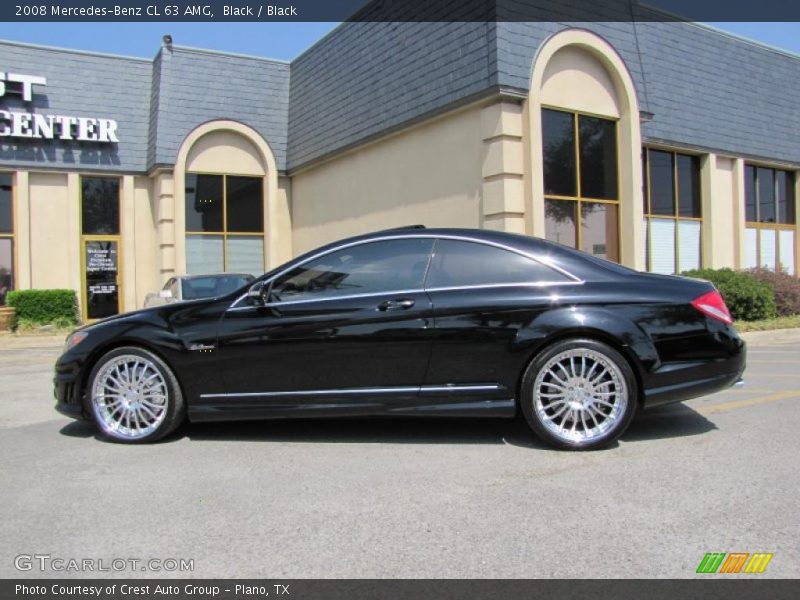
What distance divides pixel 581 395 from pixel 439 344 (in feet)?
3.38

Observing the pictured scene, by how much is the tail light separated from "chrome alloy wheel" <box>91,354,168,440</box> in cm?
391

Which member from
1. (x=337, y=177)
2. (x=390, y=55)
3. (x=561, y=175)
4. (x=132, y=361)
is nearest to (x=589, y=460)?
(x=132, y=361)

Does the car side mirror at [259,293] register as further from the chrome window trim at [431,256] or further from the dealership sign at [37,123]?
the dealership sign at [37,123]

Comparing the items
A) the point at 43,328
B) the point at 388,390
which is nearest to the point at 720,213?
the point at 388,390

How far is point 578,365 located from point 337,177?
12742 mm

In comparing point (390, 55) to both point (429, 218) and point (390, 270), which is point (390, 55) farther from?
point (390, 270)

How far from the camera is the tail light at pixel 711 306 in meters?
4.63

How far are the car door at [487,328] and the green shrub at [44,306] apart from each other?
1378 centimetres

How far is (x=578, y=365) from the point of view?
14.9 ft

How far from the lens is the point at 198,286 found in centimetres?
1220

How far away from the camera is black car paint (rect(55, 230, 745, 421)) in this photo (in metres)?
4.57

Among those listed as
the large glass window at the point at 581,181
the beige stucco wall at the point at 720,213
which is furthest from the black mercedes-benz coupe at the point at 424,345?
the beige stucco wall at the point at 720,213

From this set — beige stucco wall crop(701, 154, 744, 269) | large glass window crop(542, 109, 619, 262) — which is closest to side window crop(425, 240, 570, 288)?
large glass window crop(542, 109, 619, 262)
